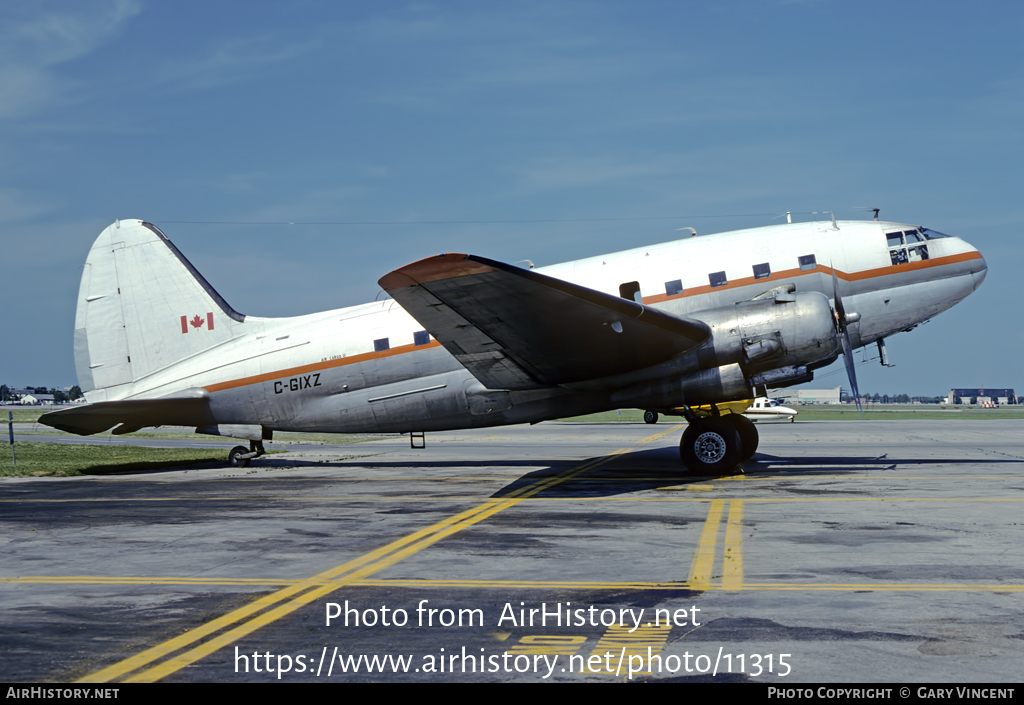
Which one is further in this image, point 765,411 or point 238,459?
point 765,411

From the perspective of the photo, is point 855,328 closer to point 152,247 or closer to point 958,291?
point 958,291

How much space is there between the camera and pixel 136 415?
22281mm

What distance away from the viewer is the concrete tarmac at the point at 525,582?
5805 millimetres

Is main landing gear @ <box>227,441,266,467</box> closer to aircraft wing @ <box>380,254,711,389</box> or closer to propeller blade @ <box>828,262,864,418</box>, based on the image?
aircraft wing @ <box>380,254,711,389</box>

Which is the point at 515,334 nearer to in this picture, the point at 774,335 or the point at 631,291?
the point at 631,291

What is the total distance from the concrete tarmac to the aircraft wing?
2.79 meters

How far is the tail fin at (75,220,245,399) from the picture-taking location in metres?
23.3

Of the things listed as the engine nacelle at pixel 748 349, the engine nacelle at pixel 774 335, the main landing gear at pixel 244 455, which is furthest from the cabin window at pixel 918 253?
the main landing gear at pixel 244 455

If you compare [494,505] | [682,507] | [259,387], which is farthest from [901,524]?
[259,387]

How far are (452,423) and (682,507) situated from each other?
841 cm

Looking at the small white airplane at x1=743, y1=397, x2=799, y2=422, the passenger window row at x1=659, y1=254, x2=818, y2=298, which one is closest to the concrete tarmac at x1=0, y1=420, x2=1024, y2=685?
the passenger window row at x1=659, y1=254, x2=818, y2=298

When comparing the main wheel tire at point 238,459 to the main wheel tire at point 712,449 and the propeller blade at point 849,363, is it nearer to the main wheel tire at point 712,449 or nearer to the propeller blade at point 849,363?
the main wheel tire at point 712,449

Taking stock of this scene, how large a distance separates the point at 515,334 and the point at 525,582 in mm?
8811

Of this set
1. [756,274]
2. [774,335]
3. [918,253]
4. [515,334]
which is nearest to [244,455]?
[515,334]
